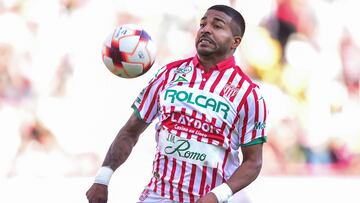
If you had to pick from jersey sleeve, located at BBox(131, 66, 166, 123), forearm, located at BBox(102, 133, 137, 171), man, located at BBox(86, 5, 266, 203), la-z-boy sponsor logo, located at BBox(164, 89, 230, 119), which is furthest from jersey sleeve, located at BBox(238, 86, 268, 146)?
forearm, located at BBox(102, 133, 137, 171)

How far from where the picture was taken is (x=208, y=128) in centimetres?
471

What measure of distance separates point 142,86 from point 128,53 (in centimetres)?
666

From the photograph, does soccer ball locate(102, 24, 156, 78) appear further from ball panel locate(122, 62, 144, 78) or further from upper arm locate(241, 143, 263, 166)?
upper arm locate(241, 143, 263, 166)

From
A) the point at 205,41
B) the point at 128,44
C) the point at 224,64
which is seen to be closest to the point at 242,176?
the point at 224,64

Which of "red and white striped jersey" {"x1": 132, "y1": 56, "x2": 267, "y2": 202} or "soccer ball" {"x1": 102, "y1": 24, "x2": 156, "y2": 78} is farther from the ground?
"soccer ball" {"x1": 102, "y1": 24, "x2": 156, "y2": 78}

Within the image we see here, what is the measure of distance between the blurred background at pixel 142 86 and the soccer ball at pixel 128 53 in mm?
5109

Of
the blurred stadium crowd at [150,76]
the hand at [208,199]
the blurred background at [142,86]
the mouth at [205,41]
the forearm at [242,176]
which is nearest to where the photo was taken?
the hand at [208,199]

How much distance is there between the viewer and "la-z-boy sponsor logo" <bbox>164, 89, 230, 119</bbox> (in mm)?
4727

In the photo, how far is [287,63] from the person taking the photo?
12516 mm

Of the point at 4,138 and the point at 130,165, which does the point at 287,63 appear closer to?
the point at 130,165

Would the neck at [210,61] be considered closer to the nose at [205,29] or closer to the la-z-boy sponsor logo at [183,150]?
the nose at [205,29]

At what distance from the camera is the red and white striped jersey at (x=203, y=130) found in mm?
4715

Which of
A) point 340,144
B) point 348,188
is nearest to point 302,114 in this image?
point 340,144

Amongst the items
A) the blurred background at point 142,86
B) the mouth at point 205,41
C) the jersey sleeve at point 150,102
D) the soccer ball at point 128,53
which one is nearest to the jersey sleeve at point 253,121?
the mouth at point 205,41
